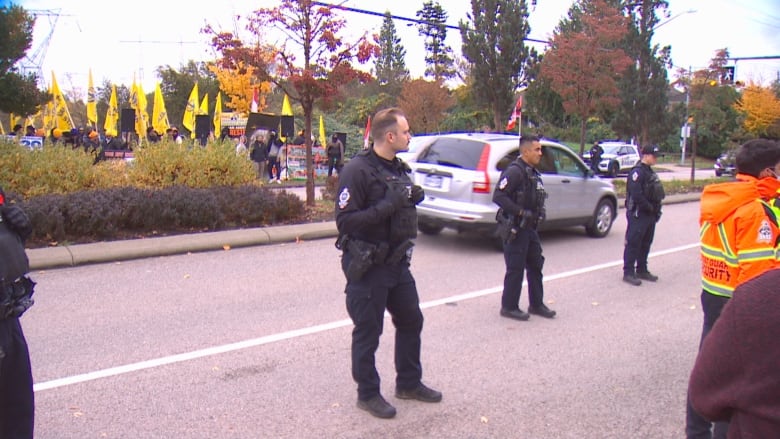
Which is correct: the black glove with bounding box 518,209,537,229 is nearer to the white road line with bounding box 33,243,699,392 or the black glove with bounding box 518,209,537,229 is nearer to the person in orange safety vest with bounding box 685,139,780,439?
the white road line with bounding box 33,243,699,392

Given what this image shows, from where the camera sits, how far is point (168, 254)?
891cm

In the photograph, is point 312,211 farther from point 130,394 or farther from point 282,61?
point 130,394

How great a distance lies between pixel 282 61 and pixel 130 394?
9.90 meters

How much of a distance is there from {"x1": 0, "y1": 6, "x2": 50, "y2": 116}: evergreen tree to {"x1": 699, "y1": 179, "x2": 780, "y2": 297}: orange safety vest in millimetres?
19426

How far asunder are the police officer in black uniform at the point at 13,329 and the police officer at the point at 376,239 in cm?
173

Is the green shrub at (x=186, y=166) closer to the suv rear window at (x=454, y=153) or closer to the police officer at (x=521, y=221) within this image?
the suv rear window at (x=454, y=153)

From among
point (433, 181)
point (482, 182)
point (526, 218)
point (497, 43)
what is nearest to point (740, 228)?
point (526, 218)

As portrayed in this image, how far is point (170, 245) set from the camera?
9.05 meters

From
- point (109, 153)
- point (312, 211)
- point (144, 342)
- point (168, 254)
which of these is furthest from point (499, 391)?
point (109, 153)

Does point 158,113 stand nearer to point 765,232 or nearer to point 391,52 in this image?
point 765,232

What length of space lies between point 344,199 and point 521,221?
2.62 metres

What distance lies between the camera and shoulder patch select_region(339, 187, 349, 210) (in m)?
3.89

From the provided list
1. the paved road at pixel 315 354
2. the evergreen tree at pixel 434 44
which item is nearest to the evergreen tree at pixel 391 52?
the evergreen tree at pixel 434 44

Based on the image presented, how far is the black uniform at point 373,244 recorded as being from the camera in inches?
153
